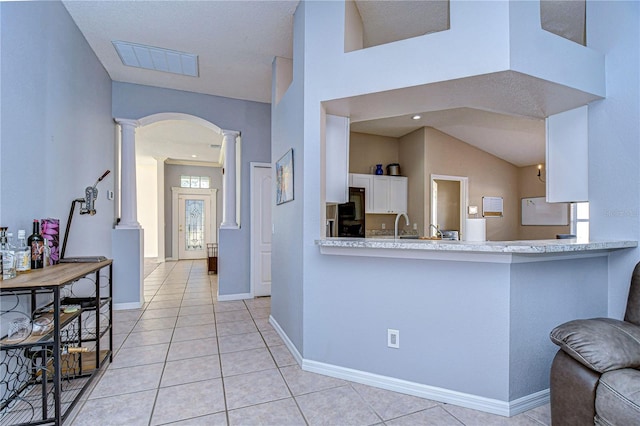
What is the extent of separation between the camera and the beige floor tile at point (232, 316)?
3.59m

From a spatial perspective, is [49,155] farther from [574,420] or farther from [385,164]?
[385,164]

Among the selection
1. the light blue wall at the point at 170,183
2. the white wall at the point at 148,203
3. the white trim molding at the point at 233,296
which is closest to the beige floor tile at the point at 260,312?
the white trim molding at the point at 233,296

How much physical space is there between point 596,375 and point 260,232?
391cm

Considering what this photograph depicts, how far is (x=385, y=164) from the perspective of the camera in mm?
6512

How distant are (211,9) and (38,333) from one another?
9.09ft

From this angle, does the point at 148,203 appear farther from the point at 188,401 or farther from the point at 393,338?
the point at 393,338

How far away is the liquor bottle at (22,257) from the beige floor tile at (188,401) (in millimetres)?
1164

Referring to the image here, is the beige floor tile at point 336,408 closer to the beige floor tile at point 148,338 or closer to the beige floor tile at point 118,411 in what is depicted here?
the beige floor tile at point 118,411

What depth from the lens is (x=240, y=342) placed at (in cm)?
291

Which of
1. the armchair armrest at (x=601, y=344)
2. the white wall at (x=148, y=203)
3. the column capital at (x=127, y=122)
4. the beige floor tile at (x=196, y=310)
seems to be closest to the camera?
the armchair armrest at (x=601, y=344)

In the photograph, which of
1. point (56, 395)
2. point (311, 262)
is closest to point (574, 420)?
point (311, 262)

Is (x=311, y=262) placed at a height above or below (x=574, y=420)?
above

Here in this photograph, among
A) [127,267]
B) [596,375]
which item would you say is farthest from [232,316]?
[596,375]

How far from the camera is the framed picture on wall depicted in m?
2.70
